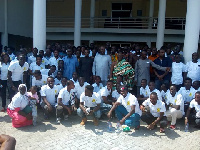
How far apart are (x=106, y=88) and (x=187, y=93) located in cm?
208

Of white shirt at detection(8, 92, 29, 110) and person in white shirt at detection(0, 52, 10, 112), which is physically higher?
person in white shirt at detection(0, 52, 10, 112)

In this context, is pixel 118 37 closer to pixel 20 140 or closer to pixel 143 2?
pixel 143 2

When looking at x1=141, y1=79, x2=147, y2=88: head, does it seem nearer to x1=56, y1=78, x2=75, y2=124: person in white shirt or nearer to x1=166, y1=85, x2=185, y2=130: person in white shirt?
A: x1=166, y1=85, x2=185, y2=130: person in white shirt

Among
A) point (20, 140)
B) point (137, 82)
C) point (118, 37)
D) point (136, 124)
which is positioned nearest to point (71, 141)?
point (20, 140)

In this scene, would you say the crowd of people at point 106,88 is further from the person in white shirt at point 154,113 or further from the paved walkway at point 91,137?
the paved walkway at point 91,137

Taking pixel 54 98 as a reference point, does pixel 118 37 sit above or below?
above

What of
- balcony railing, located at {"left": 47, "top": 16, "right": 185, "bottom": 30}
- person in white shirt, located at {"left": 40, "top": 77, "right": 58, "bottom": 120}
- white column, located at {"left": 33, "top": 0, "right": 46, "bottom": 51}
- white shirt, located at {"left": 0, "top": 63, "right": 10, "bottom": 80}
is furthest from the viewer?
balcony railing, located at {"left": 47, "top": 16, "right": 185, "bottom": 30}

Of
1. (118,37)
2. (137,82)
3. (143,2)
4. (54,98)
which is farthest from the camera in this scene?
(143,2)

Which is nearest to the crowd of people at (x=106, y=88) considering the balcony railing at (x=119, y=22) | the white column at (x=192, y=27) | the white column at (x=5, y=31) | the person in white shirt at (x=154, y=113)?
the person in white shirt at (x=154, y=113)

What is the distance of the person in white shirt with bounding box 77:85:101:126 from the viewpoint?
215 inches

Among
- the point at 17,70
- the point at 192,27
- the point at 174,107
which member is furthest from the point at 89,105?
the point at 192,27

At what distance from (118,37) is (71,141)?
34.8 ft

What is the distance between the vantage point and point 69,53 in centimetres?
695

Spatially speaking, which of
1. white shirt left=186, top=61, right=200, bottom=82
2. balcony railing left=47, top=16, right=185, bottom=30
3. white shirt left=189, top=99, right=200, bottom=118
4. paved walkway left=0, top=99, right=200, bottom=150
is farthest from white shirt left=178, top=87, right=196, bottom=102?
balcony railing left=47, top=16, right=185, bottom=30
